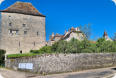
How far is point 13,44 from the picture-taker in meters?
25.5

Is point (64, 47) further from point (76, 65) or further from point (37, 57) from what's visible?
point (37, 57)

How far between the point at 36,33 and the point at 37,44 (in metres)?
2.78

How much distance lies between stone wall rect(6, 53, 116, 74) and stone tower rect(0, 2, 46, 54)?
1408cm

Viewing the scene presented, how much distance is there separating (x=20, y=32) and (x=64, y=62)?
1936 cm

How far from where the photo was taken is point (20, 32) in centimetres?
→ 2642

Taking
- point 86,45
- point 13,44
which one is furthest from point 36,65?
point 13,44

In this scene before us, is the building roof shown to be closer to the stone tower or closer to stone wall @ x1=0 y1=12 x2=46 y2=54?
the stone tower

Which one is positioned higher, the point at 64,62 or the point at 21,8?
the point at 21,8

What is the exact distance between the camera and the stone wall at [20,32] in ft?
82.6

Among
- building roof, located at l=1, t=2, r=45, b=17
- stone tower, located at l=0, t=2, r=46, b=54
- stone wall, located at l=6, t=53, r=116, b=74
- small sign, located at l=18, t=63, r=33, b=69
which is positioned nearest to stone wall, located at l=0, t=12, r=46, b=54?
stone tower, located at l=0, t=2, r=46, b=54

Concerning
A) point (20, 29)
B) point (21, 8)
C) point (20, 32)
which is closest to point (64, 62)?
point (20, 32)

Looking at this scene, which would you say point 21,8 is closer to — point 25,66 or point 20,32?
point 20,32

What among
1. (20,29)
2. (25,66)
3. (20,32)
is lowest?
(25,66)

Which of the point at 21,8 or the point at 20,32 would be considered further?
the point at 20,32
